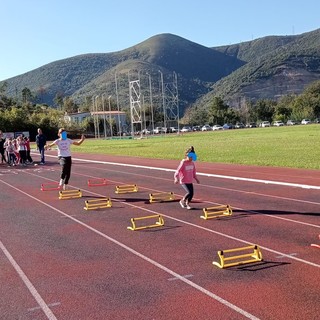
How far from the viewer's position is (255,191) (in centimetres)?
1442

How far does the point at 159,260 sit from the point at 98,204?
5499 millimetres

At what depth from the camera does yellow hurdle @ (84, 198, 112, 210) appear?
40.6 ft

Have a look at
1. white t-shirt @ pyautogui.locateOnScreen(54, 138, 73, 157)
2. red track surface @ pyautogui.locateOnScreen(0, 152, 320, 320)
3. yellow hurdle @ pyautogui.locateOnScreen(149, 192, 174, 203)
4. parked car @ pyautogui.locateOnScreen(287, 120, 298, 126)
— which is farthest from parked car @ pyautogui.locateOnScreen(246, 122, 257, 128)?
red track surface @ pyautogui.locateOnScreen(0, 152, 320, 320)

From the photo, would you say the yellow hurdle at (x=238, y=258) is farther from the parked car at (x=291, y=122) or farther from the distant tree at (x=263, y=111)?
the distant tree at (x=263, y=111)

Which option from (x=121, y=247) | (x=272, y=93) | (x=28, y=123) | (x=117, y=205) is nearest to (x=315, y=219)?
(x=121, y=247)

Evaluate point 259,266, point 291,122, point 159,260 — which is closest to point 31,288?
point 159,260

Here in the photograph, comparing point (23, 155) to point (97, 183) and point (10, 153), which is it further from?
point (97, 183)

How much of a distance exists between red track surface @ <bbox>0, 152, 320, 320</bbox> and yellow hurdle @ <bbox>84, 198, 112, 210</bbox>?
1.00 ft

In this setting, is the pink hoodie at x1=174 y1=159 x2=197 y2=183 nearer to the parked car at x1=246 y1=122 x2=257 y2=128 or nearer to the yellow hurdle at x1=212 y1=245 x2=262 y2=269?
the yellow hurdle at x1=212 y1=245 x2=262 y2=269

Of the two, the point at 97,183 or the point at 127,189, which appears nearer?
the point at 127,189

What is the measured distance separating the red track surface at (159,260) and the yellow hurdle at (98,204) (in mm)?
303

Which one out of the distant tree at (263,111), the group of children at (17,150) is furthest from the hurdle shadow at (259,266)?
the distant tree at (263,111)

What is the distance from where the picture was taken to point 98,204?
501 inches

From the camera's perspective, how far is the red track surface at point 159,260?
5.64 metres
